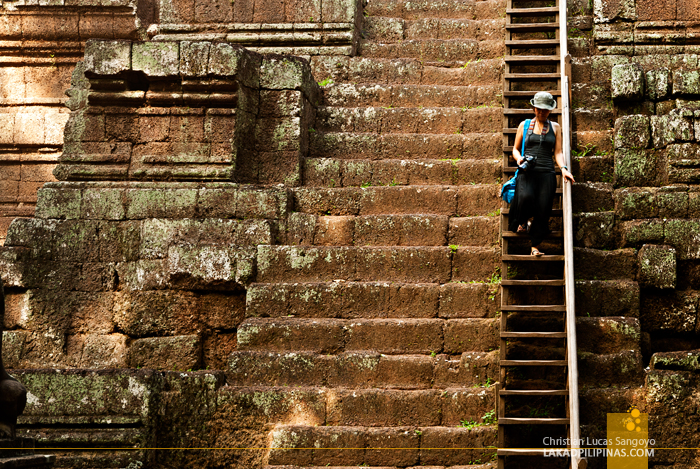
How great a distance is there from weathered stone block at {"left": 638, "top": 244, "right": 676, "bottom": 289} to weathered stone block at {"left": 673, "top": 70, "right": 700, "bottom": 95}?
1664 mm

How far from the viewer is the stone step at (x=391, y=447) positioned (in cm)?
594

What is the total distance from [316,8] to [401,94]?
169 centimetres

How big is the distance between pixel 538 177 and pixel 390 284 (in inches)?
54.0

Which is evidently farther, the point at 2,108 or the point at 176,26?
the point at 2,108

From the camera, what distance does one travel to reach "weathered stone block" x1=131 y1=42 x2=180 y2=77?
7.70 m

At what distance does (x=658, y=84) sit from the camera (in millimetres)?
7715

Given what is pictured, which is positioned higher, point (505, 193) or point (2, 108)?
point (2, 108)

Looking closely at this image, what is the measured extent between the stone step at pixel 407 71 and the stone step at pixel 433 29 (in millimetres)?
484

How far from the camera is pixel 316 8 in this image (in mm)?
9688

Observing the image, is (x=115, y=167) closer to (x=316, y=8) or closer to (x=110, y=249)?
(x=110, y=249)

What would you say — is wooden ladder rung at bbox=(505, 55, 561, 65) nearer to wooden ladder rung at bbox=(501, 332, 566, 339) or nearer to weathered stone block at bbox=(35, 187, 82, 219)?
wooden ladder rung at bbox=(501, 332, 566, 339)

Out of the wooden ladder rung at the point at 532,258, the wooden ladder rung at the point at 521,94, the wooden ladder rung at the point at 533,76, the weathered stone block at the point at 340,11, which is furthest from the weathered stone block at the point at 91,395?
the weathered stone block at the point at 340,11

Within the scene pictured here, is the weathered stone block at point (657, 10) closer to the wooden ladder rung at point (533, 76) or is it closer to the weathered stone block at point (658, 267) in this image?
the wooden ladder rung at point (533, 76)

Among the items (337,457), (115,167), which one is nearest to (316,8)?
(115,167)
